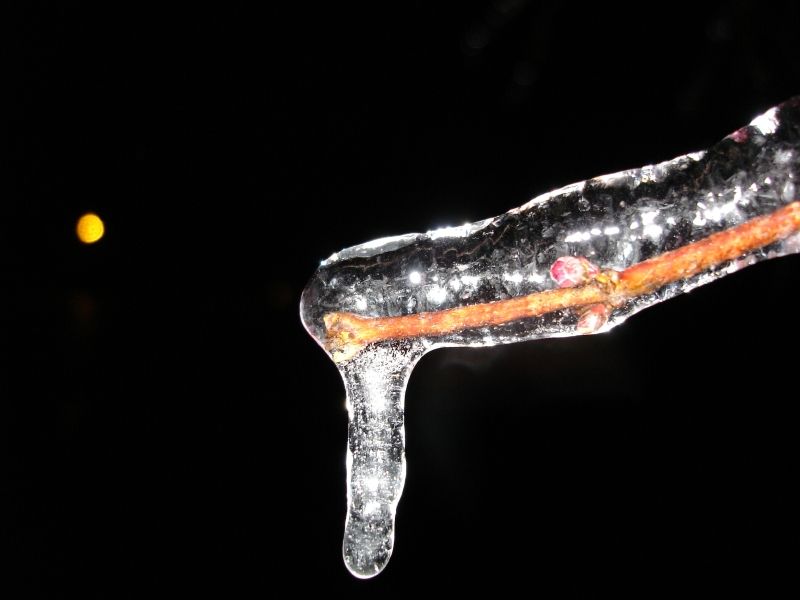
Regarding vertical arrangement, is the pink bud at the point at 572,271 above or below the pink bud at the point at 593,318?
above

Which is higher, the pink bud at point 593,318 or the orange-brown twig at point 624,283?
the orange-brown twig at point 624,283

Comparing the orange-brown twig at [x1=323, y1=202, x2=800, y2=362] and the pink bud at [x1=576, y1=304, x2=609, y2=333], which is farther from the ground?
the orange-brown twig at [x1=323, y1=202, x2=800, y2=362]
